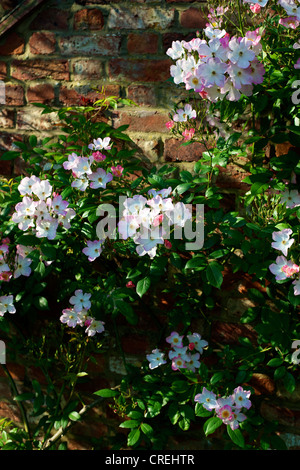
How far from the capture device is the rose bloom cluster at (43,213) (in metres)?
1.46

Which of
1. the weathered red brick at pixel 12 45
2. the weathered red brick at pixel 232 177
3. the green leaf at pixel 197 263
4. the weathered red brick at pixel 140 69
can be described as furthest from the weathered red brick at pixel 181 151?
the weathered red brick at pixel 12 45

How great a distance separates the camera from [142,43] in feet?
5.51

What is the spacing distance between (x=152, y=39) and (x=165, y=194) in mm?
637

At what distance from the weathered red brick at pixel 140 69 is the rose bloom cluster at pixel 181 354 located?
910mm

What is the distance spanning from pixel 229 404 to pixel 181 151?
34.1 inches

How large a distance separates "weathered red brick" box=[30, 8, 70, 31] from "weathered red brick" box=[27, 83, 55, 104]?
20 centimetres

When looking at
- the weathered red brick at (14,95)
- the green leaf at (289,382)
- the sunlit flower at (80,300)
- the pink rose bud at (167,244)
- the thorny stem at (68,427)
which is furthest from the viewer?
the weathered red brick at (14,95)

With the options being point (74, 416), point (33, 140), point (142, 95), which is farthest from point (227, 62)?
point (74, 416)

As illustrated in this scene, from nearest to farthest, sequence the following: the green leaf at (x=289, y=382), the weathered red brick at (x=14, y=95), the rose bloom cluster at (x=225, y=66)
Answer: the rose bloom cluster at (x=225, y=66) < the green leaf at (x=289, y=382) < the weathered red brick at (x=14, y=95)

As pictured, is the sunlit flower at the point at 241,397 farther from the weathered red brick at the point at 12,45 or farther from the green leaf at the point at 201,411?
the weathered red brick at the point at 12,45

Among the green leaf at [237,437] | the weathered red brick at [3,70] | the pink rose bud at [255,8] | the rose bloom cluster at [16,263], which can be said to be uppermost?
the pink rose bud at [255,8]

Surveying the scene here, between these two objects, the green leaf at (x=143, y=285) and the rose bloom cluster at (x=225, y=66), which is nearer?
the rose bloom cluster at (x=225, y=66)

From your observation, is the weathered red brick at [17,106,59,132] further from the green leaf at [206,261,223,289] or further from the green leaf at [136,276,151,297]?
the green leaf at [206,261,223,289]

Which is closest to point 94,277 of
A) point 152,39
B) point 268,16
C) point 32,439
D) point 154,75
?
Answer: point 32,439
